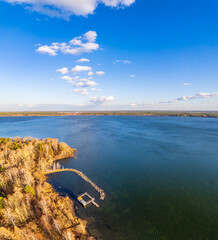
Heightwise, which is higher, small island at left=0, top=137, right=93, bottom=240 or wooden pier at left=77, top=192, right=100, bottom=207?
small island at left=0, top=137, right=93, bottom=240

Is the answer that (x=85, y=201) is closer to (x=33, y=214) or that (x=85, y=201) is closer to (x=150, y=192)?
(x=33, y=214)

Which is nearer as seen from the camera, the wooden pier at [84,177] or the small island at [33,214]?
the small island at [33,214]

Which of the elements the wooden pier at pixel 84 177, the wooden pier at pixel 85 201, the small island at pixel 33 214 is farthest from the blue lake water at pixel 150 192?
the small island at pixel 33 214

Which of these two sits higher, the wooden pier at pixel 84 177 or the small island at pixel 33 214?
the small island at pixel 33 214

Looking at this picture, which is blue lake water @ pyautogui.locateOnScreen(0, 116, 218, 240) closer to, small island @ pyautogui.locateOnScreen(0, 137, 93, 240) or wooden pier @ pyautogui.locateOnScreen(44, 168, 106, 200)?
wooden pier @ pyautogui.locateOnScreen(44, 168, 106, 200)

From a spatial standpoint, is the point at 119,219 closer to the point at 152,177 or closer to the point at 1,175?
the point at 152,177

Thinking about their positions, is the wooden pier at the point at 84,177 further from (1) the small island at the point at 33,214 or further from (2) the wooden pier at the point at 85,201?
(1) the small island at the point at 33,214

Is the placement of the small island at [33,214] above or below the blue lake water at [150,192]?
above

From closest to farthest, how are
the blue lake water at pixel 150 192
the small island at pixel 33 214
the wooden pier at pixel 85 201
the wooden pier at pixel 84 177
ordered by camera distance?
the small island at pixel 33 214
the blue lake water at pixel 150 192
the wooden pier at pixel 85 201
the wooden pier at pixel 84 177

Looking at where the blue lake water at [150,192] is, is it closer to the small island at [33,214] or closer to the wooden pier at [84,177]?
the wooden pier at [84,177]

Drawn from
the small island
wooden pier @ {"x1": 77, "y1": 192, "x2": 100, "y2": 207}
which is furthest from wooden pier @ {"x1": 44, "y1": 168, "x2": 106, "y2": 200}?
the small island

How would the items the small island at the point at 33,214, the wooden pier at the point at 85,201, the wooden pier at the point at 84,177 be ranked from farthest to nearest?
the wooden pier at the point at 84,177 → the wooden pier at the point at 85,201 → the small island at the point at 33,214

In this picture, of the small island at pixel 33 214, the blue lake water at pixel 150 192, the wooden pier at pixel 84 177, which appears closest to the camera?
the small island at pixel 33 214

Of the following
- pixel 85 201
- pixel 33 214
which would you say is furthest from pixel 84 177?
pixel 33 214
